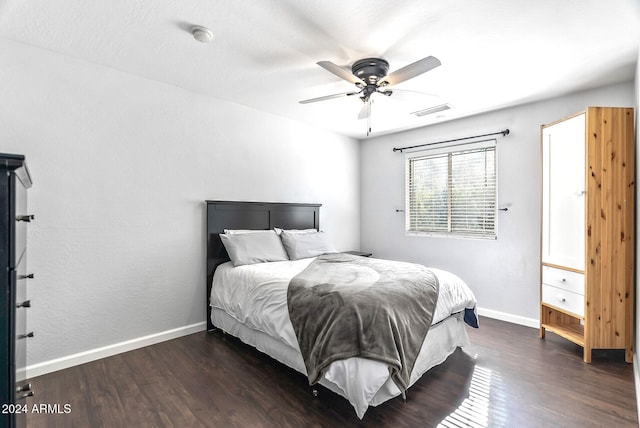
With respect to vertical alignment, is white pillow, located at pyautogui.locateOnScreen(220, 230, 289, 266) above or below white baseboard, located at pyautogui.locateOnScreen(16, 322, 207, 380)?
above

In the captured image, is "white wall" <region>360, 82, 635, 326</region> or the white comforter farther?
"white wall" <region>360, 82, 635, 326</region>

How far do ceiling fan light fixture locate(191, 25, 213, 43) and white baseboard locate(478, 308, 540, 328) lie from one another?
408 cm

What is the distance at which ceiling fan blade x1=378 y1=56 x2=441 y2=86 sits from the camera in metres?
2.05

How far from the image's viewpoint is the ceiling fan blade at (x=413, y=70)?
6.72 feet

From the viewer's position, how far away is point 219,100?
3492 mm

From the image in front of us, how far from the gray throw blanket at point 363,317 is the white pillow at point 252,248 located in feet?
3.05

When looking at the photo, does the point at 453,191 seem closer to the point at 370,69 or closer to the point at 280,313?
the point at 370,69

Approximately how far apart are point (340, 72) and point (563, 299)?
9.43ft

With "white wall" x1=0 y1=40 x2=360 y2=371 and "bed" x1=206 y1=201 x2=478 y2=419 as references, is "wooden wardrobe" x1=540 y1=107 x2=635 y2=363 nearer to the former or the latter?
"bed" x1=206 y1=201 x2=478 y2=419

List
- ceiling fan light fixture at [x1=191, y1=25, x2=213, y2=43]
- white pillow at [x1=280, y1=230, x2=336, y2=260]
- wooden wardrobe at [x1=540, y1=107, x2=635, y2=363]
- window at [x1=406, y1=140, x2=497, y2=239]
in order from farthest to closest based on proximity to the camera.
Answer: window at [x1=406, y1=140, x2=497, y2=239] < white pillow at [x1=280, y1=230, x2=336, y2=260] < wooden wardrobe at [x1=540, y1=107, x2=635, y2=363] < ceiling fan light fixture at [x1=191, y1=25, x2=213, y2=43]

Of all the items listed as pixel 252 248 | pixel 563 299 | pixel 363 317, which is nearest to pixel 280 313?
pixel 363 317

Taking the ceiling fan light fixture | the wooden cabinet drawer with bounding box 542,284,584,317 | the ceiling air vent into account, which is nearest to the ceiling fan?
the ceiling fan light fixture

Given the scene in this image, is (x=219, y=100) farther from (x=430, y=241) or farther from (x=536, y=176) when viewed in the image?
(x=536, y=176)

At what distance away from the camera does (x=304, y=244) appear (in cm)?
370
